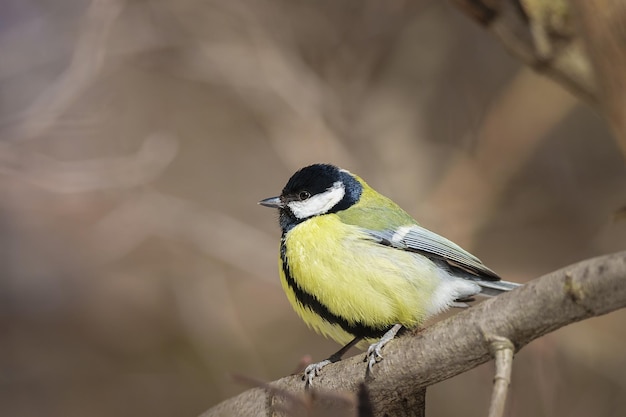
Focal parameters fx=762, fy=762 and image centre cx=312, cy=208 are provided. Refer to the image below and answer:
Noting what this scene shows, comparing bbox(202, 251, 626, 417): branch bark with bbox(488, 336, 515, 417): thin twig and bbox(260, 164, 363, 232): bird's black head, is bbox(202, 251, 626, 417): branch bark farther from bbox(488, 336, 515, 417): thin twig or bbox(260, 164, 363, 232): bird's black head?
bbox(260, 164, 363, 232): bird's black head

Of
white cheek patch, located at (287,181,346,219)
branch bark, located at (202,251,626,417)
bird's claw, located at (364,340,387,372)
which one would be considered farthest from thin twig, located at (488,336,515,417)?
white cheek patch, located at (287,181,346,219)

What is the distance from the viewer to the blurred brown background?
13.2 ft

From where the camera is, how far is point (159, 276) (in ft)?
15.0

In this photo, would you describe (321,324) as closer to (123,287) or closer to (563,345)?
(563,345)

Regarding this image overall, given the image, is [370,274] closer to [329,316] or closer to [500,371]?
[329,316]

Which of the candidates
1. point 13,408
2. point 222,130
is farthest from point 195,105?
point 13,408

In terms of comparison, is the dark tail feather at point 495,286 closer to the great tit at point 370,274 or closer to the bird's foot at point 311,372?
the great tit at point 370,274

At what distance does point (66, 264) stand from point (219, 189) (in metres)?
1.02

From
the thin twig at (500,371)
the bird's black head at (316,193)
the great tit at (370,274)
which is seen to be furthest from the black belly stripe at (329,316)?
the thin twig at (500,371)

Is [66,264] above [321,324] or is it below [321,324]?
above

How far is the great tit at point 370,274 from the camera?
6.96 feet

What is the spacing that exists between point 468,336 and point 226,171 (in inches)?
140

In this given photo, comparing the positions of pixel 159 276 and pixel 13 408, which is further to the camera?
pixel 159 276

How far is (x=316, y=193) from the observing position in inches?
98.0
